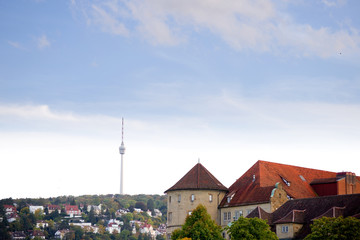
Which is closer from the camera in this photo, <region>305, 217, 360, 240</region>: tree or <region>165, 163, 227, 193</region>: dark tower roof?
<region>305, 217, 360, 240</region>: tree

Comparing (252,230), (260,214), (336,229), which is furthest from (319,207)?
(336,229)

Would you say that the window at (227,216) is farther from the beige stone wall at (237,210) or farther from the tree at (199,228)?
the tree at (199,228)

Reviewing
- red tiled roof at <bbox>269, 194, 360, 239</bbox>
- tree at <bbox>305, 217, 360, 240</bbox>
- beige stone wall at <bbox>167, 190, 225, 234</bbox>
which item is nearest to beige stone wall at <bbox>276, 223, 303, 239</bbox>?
red tiled roof at <bbox>269, 194, 360, 239</bbox>

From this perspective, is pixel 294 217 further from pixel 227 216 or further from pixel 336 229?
pixel 227 216

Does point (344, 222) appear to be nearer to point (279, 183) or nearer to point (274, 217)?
point (274, 217)

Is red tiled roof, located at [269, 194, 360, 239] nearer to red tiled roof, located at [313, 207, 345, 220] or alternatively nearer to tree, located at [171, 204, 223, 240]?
red tiled roof, located at [313, 207, 345, 220]

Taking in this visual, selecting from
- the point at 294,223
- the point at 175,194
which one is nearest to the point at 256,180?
the point at 175,194

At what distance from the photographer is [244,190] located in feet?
344

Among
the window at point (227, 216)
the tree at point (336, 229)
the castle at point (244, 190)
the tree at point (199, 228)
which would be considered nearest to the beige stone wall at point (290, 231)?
the tree at point (199, 228)

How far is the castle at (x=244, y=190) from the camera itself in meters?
102

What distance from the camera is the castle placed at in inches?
4011

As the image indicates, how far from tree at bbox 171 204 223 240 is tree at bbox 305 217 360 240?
16897 mm

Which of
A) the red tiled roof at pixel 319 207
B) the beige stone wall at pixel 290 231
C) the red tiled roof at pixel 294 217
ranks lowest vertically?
the beige stone wall at pixel 290 231

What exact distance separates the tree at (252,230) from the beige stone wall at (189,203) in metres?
23.2
